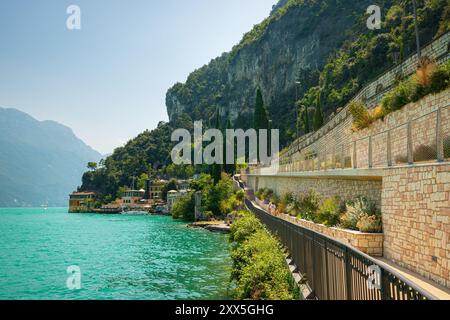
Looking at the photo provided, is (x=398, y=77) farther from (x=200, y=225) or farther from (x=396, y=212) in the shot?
(x=200, y=225)

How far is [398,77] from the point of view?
1886cm

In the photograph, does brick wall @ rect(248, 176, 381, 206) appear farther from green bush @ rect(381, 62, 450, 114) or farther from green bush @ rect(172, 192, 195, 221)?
green bush @ rect(172, 192, 195, 221)

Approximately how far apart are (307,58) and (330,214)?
105m

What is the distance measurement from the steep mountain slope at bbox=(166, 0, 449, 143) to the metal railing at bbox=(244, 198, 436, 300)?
1602 inches

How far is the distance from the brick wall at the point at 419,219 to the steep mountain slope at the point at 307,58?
39.2 metres

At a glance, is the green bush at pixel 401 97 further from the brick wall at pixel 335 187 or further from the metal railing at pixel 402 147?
the brick wall at pixel 335 187

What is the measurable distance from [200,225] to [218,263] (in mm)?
31448

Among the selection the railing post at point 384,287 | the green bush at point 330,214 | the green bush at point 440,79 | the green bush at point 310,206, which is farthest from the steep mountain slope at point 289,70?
the railing post at point 384,287

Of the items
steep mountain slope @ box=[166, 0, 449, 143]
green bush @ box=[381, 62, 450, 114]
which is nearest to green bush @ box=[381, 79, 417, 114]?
green bush @ box=[381, 62, 450, 114]

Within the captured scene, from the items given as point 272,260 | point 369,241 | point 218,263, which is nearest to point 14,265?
point 218,263

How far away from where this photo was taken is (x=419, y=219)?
7.16 metres

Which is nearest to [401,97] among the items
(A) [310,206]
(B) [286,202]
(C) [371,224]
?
(C) [371,224]

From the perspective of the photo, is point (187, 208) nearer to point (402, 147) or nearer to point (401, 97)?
point (401, 97)

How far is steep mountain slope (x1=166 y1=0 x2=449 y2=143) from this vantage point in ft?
181
